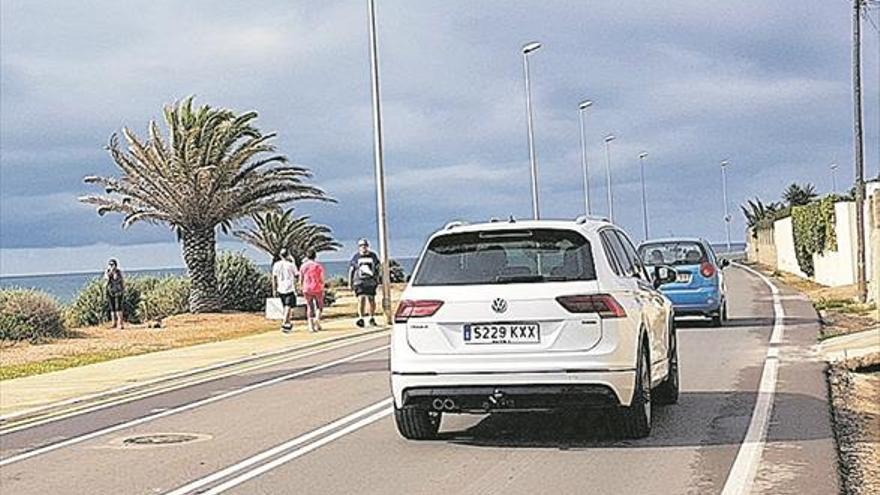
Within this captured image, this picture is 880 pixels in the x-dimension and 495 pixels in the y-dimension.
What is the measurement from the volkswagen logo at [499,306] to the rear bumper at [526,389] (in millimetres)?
504

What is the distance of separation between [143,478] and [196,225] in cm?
2706

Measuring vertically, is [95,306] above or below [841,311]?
above

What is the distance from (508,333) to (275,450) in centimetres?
236

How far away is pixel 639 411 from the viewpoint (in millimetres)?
11211

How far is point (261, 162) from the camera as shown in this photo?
37.3 m

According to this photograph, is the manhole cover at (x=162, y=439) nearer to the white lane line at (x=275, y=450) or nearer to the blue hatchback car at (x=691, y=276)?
the white lane line at (x=275, y=450)

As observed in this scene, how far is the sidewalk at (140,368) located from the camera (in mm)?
17922

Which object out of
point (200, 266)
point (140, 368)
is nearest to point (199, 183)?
point (200, 266)

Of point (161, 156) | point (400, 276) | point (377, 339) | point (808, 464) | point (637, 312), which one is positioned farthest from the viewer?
point (400, 276)

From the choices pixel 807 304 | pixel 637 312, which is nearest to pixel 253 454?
pixel 637 312

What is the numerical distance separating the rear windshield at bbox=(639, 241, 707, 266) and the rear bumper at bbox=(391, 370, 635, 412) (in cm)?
1419

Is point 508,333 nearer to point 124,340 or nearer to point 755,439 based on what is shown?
point 755,439

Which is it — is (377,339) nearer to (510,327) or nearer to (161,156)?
(161,156)

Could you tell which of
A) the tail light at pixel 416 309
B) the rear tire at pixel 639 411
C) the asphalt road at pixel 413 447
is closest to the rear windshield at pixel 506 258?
the tail light at pixel 416 309
